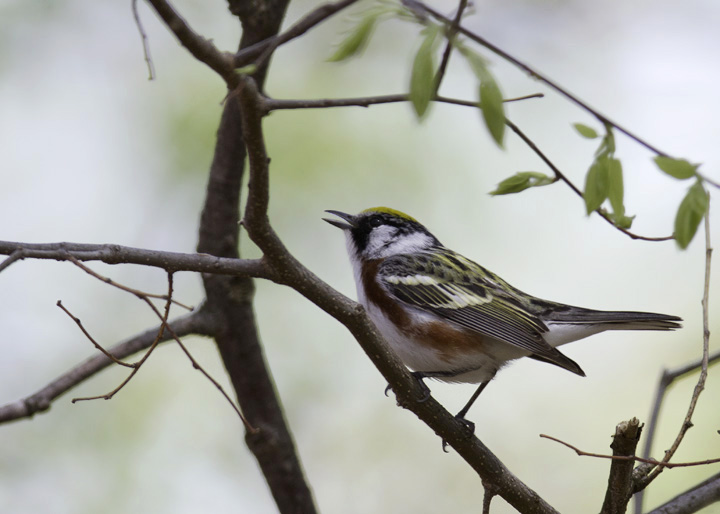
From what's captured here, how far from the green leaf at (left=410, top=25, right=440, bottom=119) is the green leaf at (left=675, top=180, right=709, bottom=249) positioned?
2.89ft

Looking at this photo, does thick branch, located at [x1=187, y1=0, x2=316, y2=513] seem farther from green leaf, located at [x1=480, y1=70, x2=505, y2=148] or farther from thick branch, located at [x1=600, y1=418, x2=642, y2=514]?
green leaf, located at [x1=480, y1=70, x2=505, y2=148]

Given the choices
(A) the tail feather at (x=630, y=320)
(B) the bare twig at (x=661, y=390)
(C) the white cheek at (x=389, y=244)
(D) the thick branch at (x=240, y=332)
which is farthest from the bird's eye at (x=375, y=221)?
(B) the bare twig at (x=661, y=390)

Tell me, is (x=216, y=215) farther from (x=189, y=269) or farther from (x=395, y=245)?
(x=189, y=269)

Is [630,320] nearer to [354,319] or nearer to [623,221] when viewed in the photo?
[623,221]

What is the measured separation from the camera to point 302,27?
3721 millimetres

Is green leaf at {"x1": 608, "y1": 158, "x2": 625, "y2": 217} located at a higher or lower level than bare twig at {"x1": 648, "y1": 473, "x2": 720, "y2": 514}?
higher

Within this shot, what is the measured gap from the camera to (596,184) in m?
2.59

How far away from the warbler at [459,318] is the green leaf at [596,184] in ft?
6.38

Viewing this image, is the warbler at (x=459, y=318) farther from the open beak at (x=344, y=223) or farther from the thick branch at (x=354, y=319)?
the thick branch at (x=354, y=319)

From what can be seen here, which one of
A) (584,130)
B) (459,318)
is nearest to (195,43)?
(584,130)

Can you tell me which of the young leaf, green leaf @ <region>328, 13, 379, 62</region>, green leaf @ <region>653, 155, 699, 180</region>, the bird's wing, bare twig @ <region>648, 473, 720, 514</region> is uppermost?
the bird's wing

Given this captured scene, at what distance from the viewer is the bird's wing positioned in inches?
179

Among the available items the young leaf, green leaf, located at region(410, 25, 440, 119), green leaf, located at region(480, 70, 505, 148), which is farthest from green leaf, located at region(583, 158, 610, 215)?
green leaf, located at region(410, 25, 440, 119)

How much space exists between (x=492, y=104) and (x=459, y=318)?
2.69m
